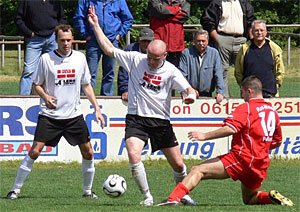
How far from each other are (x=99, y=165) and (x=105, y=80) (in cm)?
168

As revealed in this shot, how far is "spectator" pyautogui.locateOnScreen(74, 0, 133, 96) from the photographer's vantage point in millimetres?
14453

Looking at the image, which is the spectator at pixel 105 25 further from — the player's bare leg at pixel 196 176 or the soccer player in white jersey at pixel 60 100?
the player's bare leg at pixel 196 176

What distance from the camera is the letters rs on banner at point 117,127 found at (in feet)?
45.6

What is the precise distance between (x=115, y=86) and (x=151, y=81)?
1252cm

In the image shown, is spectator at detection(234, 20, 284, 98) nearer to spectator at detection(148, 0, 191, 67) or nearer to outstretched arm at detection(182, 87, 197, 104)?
spectator at detection(148, 0, 191, 67)

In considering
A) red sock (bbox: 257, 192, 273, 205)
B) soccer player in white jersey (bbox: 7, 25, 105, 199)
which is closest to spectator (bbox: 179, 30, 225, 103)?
soccer player in white jersey (bbox: 7, 25, 105, 199)

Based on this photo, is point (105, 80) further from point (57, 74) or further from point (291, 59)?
point (291, 59)

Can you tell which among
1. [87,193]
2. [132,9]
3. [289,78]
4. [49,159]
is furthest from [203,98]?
[132,9]

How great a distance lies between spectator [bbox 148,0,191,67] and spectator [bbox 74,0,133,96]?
24.3 inches

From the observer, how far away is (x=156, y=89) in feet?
32.5

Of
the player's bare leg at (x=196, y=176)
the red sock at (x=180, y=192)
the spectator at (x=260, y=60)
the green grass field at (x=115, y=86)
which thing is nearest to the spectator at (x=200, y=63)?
the spectator at (x=260, y=60)

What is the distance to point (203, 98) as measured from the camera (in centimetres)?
1427

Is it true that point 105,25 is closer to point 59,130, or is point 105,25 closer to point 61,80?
point 61,80

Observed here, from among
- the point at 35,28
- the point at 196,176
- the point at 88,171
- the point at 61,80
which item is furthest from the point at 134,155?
the point at 35,28
